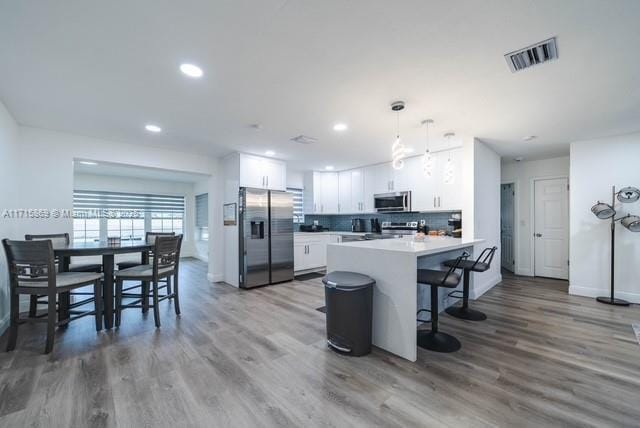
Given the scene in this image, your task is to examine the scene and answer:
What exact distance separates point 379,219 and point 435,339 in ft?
12.3

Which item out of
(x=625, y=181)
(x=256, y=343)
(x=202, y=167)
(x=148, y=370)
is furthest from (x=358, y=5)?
(x=625, y=181)

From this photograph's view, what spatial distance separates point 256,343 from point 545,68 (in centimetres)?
345

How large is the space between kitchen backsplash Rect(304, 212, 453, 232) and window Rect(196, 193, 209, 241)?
3153 millimetres

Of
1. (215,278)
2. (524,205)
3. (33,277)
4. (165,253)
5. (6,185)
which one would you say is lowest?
(215,278)

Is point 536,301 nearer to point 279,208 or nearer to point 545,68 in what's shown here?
point 545,68

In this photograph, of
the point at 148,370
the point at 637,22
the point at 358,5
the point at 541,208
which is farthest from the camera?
the point at 541,208

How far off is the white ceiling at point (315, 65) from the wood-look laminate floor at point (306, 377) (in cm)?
240

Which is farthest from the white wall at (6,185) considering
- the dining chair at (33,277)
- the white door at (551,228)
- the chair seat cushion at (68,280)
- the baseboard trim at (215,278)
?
the white door at (551,228)

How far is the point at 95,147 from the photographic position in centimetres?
387

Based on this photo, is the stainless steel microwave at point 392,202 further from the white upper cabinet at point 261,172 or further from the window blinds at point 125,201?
the window blinds at point 125,201

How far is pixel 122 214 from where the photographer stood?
281 inches

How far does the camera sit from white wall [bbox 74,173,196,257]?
6.60 metres

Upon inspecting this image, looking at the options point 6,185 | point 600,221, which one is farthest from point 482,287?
point 6,185

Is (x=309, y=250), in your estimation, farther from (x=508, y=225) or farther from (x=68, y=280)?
(x=508, y=225)
